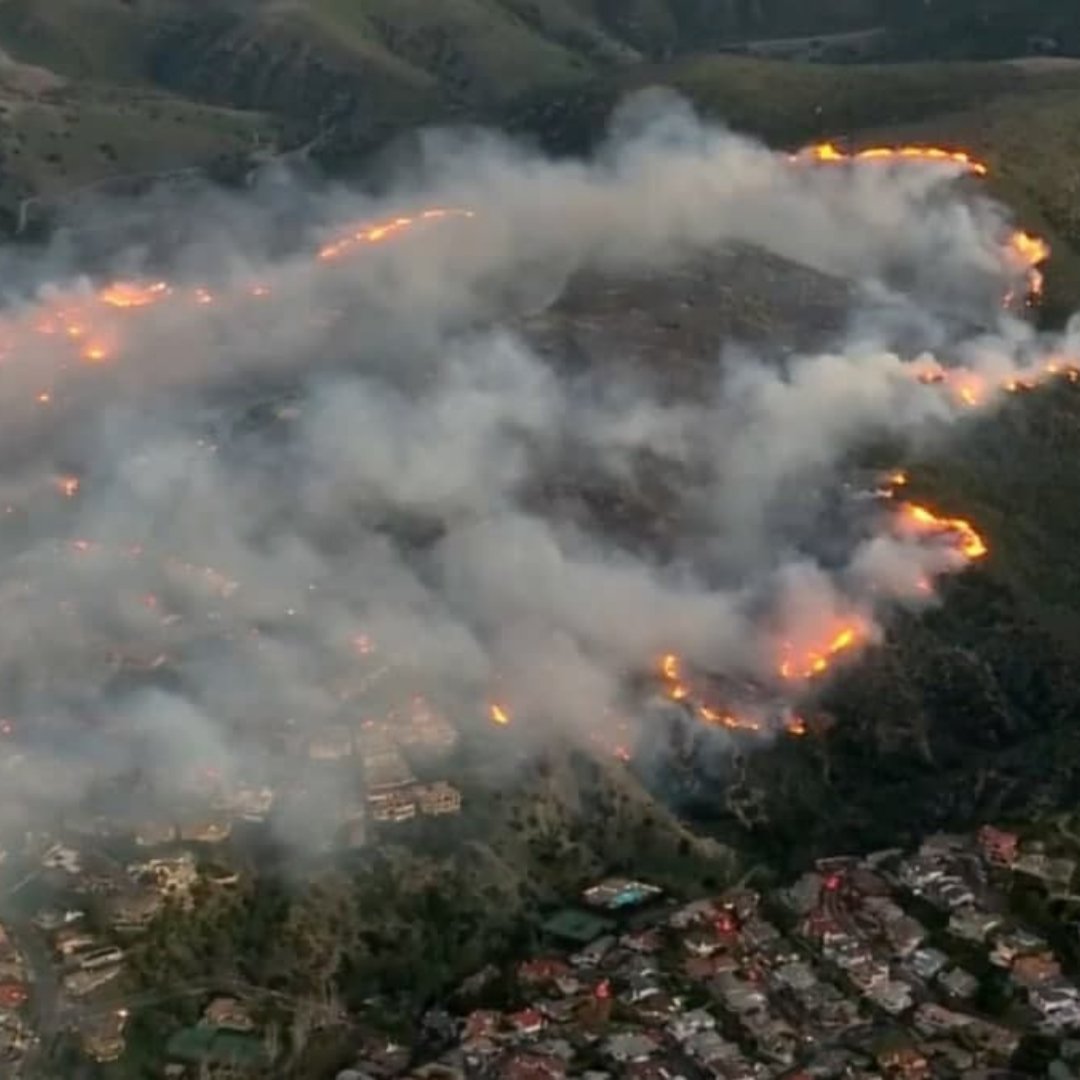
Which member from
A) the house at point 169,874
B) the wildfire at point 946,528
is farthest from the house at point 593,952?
the wildfire at point 946,528

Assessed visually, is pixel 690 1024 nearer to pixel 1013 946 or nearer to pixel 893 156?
pixel 1013 946

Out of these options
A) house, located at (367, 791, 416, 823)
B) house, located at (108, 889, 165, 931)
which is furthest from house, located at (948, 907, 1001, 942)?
house, located at (108, 889, 165, 931)

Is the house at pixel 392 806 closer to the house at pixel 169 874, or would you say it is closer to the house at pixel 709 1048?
the house at pixel 169 874

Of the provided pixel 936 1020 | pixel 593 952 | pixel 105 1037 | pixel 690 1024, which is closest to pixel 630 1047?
pixel 690 1024

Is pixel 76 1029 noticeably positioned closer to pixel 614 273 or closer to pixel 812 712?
pixel 812 712

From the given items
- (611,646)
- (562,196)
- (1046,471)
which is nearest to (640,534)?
(611,646)
